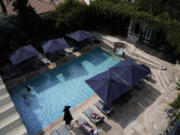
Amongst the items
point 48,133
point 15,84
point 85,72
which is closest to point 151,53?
point 85,72

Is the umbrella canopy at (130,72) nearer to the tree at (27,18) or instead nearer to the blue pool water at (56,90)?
the blue pool water at (56,90)

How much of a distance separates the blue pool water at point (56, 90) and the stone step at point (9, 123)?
235 centimetres

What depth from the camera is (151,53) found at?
18.9 m

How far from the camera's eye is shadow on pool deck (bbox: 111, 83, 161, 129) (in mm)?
11633

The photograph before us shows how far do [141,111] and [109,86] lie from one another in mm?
3671

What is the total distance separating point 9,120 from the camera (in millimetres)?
9680

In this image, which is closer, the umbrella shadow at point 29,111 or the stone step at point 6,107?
the stone step at point 6,107

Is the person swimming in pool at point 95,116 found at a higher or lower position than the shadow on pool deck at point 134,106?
higher

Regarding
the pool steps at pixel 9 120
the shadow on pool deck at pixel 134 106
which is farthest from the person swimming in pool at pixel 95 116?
the pool steps at pixel 9 120

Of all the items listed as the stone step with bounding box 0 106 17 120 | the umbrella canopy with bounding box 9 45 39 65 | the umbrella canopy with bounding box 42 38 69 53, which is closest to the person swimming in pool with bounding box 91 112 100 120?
the stone step with bounding box 0 106 17 120

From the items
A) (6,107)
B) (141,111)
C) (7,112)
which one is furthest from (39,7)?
(141,111)

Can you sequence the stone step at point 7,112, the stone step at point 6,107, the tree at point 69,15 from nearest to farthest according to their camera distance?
the stone step at point 7,112 < the stone step at point 6,107 < the tree at point 69,15

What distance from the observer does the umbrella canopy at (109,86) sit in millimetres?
11092

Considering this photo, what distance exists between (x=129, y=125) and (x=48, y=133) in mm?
6196
